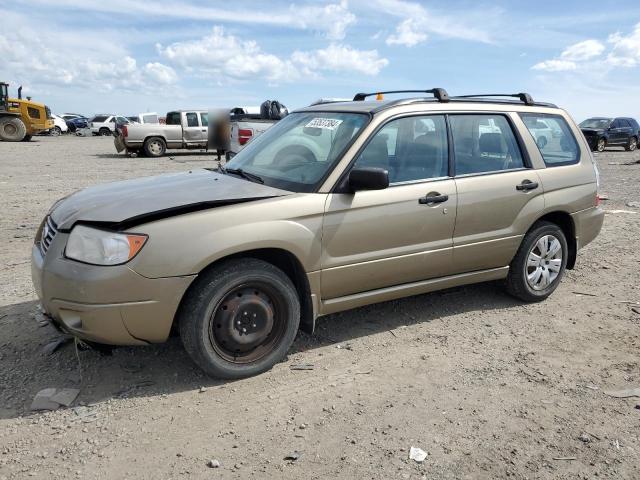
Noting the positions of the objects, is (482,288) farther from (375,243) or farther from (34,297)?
(34,297)

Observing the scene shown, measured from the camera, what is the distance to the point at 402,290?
13.3ft

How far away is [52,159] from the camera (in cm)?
1880

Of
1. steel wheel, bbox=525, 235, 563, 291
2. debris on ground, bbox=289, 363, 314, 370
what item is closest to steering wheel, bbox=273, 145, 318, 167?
debris on ground, bbox=289, 363, 314, 370

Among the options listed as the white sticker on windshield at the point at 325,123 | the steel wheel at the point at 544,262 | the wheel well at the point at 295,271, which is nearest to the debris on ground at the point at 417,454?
the wheel well at the point at 295,271

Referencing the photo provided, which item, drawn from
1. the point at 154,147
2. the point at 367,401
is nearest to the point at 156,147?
the point at 154,147

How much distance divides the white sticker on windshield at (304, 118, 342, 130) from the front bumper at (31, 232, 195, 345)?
66.8 inches

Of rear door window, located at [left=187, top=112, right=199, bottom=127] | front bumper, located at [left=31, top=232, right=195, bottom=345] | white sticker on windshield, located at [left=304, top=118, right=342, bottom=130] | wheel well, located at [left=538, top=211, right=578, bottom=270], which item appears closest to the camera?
front bumper, located at [left=31, top=232, right=195, bottom=345]

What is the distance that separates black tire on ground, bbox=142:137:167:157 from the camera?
20.6 m

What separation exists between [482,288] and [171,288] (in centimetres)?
332

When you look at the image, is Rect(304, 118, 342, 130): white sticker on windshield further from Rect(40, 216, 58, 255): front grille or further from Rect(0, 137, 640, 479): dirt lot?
Rect(40, 216, 58, 255): front grille

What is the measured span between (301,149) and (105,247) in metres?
1.68

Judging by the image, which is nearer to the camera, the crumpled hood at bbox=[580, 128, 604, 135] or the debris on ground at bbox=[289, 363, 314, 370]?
the debris on ground at bbox=[289, 363, 314, 370]

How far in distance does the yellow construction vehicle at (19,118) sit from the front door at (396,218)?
1114 inches

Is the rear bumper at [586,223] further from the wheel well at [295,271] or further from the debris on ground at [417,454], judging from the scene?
the debris on ground at [417,454]
